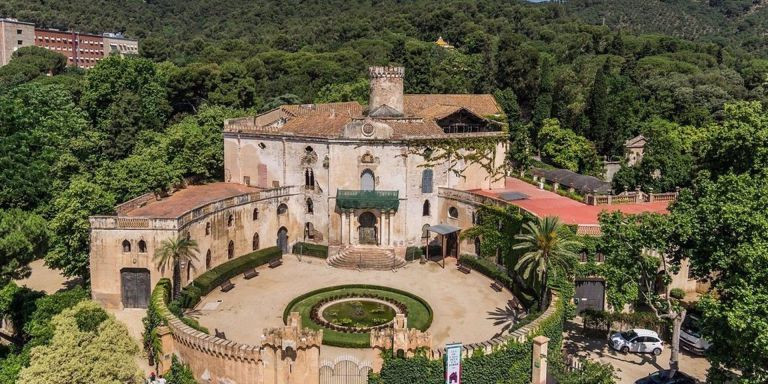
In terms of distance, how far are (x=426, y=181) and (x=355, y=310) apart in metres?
15.4

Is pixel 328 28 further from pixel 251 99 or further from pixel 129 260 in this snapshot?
pixel 129 260

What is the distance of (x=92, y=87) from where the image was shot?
220ft

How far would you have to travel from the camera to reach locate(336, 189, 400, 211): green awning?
152 ft

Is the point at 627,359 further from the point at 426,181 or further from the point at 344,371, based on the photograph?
the point at 426,181

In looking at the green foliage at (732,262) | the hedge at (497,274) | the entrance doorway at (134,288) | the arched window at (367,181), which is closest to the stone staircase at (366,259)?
the arched window at (367,181)

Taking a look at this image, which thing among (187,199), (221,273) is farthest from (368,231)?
(187,199)

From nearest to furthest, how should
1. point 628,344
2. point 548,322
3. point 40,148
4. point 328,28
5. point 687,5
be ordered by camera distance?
point 548,322, point 628,344, point 40,148, point 328,28, point 687,5

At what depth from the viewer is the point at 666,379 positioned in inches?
1022

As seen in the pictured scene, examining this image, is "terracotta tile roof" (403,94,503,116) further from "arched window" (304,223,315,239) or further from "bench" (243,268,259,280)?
"bench" (243,268,259,280)

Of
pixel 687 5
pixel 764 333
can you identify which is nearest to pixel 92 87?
pixel 764 333

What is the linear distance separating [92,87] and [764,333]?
6978 cm

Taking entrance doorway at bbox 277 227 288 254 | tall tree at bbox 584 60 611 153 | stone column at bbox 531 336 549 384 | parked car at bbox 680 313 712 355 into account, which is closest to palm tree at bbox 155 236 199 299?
entrance doorway at bbox 277 227 288 254

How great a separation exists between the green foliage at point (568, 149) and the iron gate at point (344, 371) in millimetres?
50511

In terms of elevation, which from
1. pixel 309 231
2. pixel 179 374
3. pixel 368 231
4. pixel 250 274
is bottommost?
pixel 179 374
